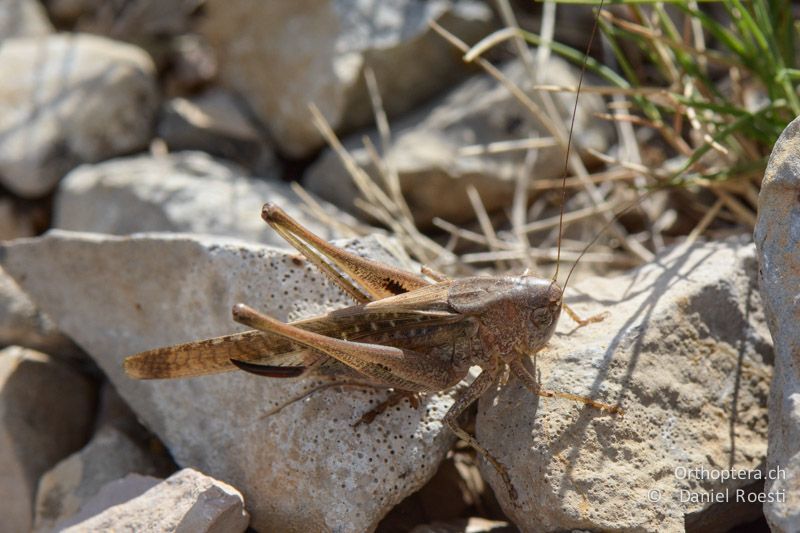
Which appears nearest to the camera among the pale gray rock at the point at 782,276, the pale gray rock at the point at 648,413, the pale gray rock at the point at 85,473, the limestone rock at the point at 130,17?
the pale gray rock at the point at 782,276

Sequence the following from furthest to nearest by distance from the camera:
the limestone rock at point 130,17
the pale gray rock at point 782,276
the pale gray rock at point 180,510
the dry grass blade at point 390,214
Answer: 1. the limestone rock at point 130,17
2. the dry grass blade at point 390,214
3. the pale gray rock at point 180,510
4. the pale gray rock at point 782,276

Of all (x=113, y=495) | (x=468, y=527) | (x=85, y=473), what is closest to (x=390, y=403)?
(x=468, y=527)

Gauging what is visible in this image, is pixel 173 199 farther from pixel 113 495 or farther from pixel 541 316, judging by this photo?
pixel 541 316

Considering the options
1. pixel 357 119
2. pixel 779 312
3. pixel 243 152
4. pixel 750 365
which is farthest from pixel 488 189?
pixel 779 312

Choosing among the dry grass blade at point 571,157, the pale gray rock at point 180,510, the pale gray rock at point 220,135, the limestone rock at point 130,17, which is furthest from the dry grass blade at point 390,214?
the limestone rock at point 130,17

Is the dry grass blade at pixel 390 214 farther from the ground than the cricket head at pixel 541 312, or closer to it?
closer to it

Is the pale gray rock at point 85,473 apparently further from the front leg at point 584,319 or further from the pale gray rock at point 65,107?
the pale gray rock at point 65,107
